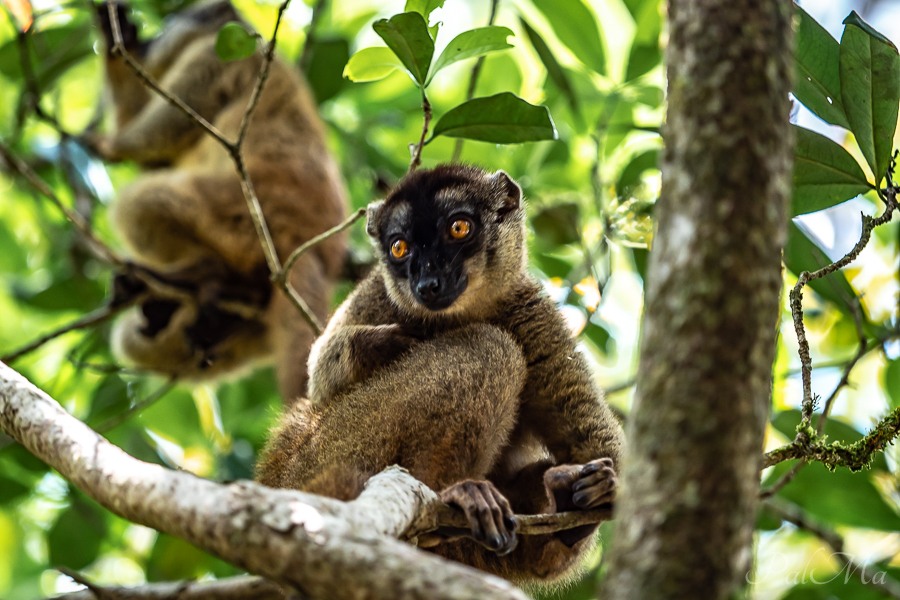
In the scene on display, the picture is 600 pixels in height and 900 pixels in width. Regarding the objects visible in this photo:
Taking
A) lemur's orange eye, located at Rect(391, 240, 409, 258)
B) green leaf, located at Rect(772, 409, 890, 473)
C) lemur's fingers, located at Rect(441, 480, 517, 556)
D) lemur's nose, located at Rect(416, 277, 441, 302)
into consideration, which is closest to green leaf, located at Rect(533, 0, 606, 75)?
lemur's orange eye, located at Rect(391, 240, 409, 258)

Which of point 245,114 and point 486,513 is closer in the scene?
point 486,513

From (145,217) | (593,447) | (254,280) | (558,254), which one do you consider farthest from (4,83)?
(593,447)

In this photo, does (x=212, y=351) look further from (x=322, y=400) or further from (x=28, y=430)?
(x=28, y=430)

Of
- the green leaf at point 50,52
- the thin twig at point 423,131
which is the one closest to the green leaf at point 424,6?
the thin twig at point 423,131

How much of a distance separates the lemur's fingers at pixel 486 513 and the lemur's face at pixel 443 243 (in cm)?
126

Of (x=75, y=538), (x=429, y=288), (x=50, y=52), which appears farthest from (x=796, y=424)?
(x=50, y=52)

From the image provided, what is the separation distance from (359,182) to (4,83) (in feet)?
12.2

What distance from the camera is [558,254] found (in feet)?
22.6

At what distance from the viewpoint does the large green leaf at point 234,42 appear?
4.17 meters

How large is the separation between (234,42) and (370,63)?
0.75m

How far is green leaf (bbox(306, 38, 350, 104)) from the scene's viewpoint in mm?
6598

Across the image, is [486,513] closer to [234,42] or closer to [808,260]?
[808,260]

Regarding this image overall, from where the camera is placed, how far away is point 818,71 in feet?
11.3

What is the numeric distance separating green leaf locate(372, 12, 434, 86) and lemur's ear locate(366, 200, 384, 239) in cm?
87
